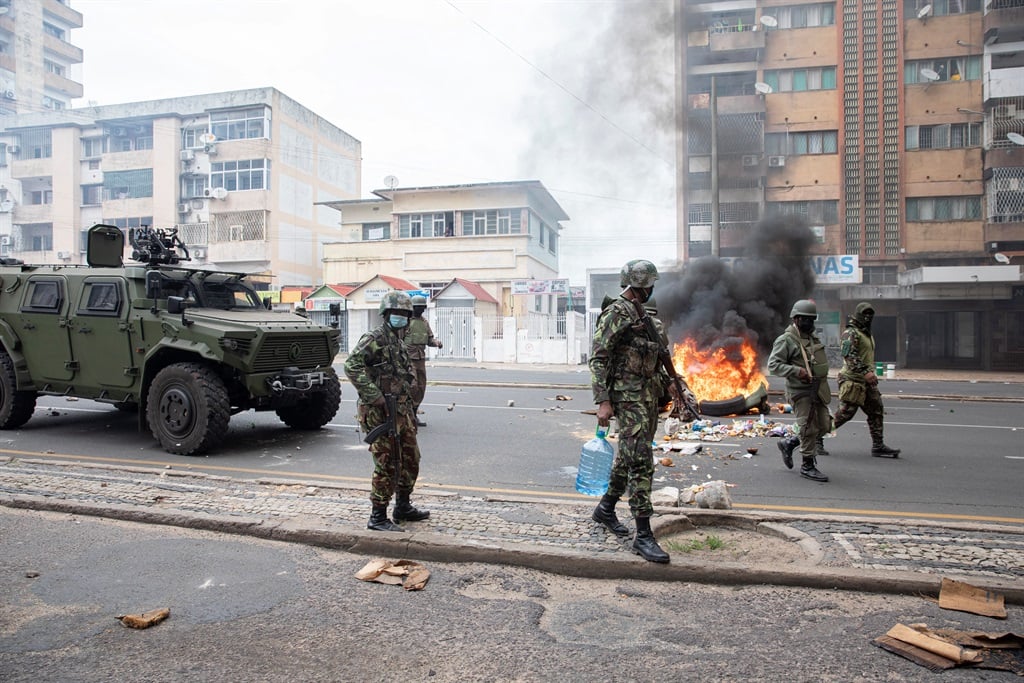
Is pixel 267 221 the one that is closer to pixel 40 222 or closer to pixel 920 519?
pixel 40 222

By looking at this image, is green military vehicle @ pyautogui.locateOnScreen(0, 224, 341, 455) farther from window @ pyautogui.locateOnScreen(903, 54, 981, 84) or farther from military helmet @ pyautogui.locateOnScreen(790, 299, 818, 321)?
window @ pyautogui.locateOnScreen(903, 54, 981, 84)

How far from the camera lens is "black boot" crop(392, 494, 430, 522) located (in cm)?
504

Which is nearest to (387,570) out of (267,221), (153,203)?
(267,221)

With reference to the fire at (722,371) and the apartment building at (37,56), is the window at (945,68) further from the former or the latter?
the apartment building at (37,56)

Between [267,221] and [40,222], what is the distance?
57.2 ft

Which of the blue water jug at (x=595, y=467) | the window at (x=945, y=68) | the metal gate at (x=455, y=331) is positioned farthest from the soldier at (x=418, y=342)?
the window at (x=945, y=68)

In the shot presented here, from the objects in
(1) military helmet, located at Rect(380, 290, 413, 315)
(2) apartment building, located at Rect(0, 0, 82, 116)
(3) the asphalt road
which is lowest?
(3) the asphalt road

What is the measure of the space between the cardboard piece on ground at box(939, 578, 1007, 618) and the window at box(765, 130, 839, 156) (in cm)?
2965

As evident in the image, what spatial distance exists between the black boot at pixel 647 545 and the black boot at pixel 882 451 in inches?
197

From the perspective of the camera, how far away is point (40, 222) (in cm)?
4612

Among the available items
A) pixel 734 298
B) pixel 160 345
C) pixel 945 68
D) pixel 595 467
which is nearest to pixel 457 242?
pixel 734 298

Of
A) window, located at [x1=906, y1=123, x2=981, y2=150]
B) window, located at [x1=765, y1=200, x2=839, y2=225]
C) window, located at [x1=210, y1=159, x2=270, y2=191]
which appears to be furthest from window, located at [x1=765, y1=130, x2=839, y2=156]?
window, located at [x1=210, y1=159, x2=270, y2=191]

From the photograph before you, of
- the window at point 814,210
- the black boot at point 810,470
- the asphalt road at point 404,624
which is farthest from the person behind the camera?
the window at point 814,210

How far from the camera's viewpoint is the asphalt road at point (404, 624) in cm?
307
